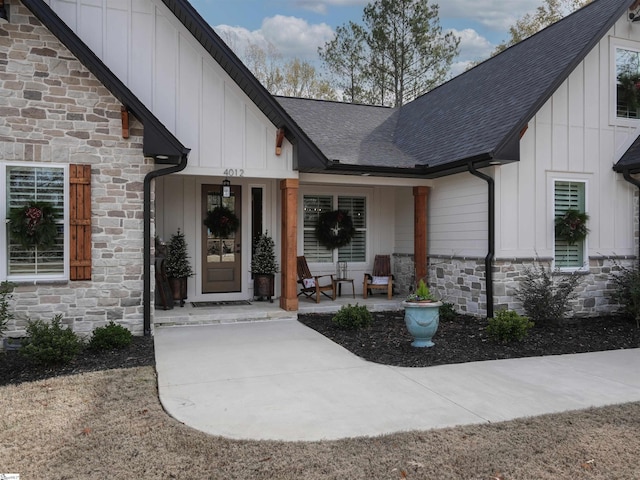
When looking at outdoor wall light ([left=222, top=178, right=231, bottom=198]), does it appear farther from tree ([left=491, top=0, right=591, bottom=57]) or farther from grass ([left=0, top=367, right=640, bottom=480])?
tree ([left=491, top=0, right=591, bottom=57])

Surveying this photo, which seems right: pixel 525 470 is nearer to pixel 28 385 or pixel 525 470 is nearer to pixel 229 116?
pixel 28 385

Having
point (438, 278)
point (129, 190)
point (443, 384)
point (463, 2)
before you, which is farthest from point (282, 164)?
point (463, 2)

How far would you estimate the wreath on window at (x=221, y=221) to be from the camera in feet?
30.8

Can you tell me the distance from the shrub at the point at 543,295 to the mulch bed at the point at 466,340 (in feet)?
0.69

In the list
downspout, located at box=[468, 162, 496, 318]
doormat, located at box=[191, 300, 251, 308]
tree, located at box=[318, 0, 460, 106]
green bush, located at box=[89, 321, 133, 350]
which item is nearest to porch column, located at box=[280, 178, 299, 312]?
doormat, located at box=[191, 300, 251, 308]

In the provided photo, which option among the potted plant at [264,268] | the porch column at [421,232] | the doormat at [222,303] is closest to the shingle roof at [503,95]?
the porch column at [421,232]

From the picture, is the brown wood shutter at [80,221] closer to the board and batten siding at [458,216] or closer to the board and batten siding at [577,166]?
the board and batten siding at [458,216]

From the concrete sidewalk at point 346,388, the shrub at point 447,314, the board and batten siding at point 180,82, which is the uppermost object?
the board and batten siding at point 180,82

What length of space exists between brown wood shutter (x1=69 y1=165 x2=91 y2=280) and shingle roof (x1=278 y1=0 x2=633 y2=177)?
4.03 m

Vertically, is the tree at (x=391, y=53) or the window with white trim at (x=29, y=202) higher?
the tree at (x=391, y=53)

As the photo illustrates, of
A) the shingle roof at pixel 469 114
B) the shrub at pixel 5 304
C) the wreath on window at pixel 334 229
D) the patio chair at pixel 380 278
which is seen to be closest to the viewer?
the shrub at pixel 5 304

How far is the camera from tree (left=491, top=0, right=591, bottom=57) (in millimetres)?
19344

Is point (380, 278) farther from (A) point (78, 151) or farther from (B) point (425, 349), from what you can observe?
(A) point (78, 151)

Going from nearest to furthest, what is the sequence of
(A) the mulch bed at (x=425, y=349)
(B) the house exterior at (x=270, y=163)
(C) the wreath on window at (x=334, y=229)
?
(A) the mulch bed at (x=425, y=349)
(B) the house exterior at (x=270, y=163)
(C) the wreath on window at (x=334, y=229)
